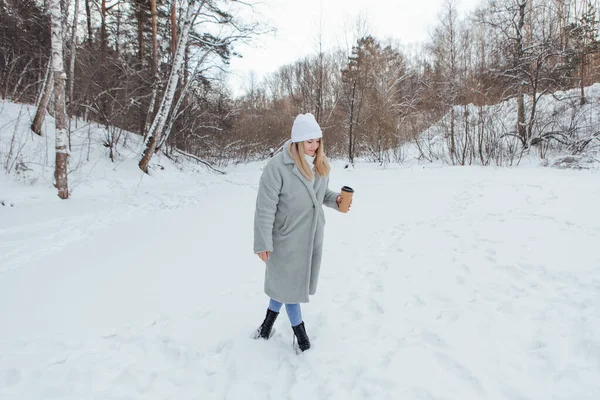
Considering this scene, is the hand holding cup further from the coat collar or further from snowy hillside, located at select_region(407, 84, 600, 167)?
snowy hillside, located at select_region(407, 84, 600, 167)

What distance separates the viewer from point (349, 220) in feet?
20.0

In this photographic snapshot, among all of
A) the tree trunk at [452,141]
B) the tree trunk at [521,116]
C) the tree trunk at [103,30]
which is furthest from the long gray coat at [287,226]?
the tree trunk at [103,30]

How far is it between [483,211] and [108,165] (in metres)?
10.2

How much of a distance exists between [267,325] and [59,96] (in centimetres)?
625

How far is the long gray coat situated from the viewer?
2.08 metres

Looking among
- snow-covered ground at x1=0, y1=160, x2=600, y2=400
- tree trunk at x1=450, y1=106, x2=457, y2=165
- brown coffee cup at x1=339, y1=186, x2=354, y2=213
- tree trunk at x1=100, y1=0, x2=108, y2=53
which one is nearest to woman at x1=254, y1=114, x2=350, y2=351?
brown coffee cup at x1=339, y1=186, x2=354, y2=213

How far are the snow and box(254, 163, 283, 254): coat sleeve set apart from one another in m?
0.91

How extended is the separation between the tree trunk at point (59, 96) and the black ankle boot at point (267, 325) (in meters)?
5.97

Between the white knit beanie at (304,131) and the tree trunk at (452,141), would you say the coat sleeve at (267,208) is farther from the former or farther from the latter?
the tree trunk at (452,141)

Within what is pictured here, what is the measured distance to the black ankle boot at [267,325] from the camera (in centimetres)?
246

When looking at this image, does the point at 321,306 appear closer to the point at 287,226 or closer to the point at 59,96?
the point at 287,226

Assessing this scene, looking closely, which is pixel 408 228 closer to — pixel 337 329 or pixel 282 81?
pixel 337 329

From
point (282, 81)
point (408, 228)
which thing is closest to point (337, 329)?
point (408, 228)

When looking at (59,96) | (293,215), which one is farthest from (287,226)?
(59,96)
